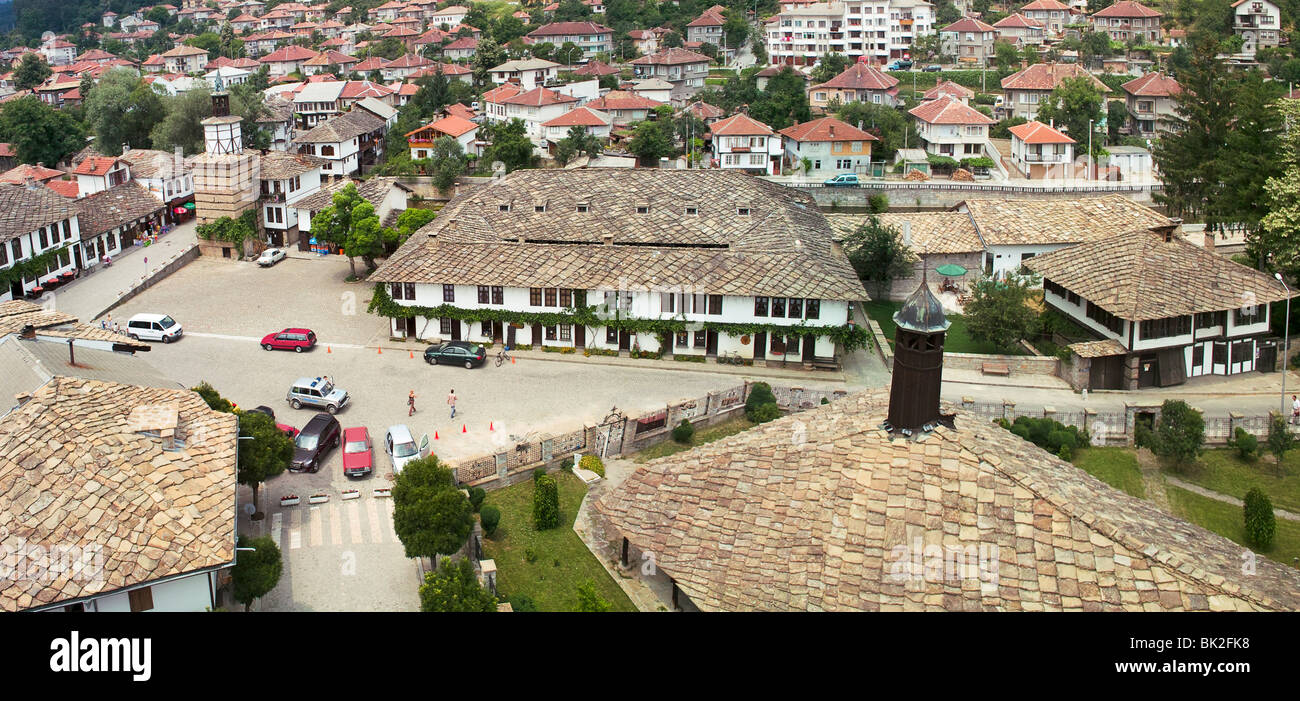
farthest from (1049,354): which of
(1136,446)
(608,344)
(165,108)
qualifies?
(165,108)

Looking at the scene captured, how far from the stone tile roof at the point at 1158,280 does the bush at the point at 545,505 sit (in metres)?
26.0

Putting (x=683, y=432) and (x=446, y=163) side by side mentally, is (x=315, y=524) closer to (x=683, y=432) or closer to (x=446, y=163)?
(x=683, y=432)

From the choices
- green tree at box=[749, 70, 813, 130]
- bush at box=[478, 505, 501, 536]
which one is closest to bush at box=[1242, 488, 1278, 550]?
bush at box=[478, 505, 501, 536]

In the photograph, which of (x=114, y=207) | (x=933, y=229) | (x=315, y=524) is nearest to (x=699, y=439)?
(x=315, y=524)

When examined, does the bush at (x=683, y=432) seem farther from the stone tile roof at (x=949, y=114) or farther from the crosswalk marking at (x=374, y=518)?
the stone tile roof at (x=949, y=114)

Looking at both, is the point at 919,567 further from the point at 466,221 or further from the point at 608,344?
the point at 466,221

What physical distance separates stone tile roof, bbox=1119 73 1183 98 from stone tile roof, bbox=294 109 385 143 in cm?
6793

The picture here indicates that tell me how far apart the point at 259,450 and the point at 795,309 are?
24.3 m

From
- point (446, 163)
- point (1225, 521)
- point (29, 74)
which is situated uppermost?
point (29, 74)

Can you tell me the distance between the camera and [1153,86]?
99.7 metres

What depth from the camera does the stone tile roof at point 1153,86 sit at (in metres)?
98.5

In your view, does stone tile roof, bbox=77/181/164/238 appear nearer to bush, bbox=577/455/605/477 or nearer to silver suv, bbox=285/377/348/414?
silver suv, bbox=285/377/348/414

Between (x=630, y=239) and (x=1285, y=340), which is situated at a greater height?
(x=630, y=239)
